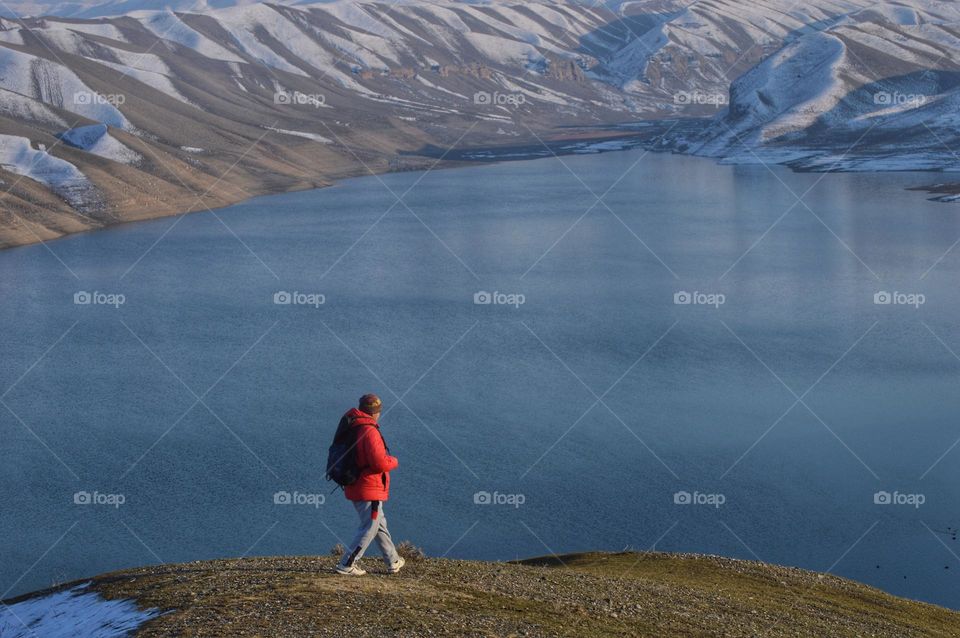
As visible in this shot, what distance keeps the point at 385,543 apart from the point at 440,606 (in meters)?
0.86

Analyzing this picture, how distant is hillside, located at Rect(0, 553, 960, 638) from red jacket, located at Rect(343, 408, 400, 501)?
780 mm

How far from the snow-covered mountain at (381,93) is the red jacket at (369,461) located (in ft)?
168

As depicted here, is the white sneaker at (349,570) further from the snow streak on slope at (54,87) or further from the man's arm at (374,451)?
the snow streak on slope at (54,87)

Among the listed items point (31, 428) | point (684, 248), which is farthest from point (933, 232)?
point (31, 428)

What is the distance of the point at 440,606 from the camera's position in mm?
9484

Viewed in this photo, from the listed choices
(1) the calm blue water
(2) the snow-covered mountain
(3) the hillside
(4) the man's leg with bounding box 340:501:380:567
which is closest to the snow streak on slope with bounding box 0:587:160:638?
(3) the hillside

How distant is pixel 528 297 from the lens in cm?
3838

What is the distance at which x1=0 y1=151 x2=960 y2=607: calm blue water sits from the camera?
765 inches

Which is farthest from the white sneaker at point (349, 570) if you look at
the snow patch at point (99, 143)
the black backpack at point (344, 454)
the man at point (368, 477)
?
the snow patch at point (99, 143)

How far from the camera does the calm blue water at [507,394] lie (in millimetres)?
19438

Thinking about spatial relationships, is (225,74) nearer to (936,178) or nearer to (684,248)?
(936,178)

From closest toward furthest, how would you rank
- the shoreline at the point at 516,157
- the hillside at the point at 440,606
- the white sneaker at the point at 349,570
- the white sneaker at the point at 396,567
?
the hillside at the point at 440,606 → the white sneaker at the point at 349,570 → the white sneaker at the point at 396,567 → the shoreline at the point at 516,157

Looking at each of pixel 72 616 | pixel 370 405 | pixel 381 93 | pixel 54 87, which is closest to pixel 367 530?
pixel 370 405

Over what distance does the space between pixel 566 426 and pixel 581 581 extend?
42.9ft
